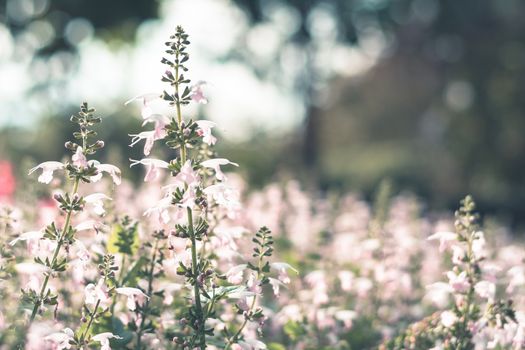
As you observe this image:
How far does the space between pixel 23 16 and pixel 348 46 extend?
1156 centimetres

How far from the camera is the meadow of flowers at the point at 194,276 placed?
2.81 meters

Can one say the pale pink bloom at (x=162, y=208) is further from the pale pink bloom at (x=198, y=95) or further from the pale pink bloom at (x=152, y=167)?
the pale pink bloom at (x=198, y=95)

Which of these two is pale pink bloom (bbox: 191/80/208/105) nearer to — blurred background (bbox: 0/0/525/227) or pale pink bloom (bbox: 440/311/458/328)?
pale pink bloom (bbox: 440/311/458/328)

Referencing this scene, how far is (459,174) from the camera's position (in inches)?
1109

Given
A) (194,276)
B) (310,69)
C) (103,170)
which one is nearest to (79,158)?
(103,170)

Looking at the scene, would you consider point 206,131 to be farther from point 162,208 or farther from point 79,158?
point 79,158

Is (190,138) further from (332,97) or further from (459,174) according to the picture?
(332,97)

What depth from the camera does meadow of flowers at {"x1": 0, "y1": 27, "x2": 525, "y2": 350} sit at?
2814mm

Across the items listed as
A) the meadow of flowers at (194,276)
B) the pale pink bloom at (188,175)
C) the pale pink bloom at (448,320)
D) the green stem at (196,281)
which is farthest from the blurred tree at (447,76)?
the pale pink bloom at (188,175)

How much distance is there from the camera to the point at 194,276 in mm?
2805

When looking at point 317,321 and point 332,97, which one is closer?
point 317,321

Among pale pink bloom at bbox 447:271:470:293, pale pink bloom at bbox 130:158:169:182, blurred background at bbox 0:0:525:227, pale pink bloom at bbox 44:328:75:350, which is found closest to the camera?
pale pink bloom at bbox 44:328:75:350

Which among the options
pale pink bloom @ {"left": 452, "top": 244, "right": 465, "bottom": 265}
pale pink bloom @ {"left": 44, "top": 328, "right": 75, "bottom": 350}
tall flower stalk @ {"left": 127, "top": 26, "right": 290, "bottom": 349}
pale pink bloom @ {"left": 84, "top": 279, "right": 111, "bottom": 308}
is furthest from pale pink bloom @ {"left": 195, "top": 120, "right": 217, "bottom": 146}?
pale pink bloom @ {"left": 452, "top": 244, "right": 465, "bottom": 265}

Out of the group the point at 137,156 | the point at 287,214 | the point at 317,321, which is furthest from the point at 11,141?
the point at 317,321
